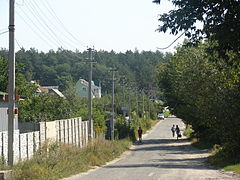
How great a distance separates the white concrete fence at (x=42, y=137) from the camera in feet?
60.6

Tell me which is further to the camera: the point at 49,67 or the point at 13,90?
the point at 49,67

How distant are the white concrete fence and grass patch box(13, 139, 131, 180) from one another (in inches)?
24.6

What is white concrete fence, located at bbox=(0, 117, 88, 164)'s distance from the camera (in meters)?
18.5

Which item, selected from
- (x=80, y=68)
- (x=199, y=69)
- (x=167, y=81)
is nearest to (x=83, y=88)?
(x=80, y=68)

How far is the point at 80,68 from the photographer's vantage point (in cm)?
14362

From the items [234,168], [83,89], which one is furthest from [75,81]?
[234,168]

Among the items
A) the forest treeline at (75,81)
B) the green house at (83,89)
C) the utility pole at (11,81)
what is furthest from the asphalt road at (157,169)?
the green house at (83,89)

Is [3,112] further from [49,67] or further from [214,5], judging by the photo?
[49,67]

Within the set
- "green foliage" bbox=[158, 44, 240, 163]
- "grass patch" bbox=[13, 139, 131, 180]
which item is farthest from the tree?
"grass patch" bbox=[13, 139, 131, 180]

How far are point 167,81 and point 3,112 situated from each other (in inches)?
1226

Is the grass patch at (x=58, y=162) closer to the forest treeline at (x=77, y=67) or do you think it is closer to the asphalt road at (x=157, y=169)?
the asphalt road at (x=157, y=169)

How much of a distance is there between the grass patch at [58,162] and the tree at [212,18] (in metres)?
8.45

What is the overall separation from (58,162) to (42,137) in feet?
10.7

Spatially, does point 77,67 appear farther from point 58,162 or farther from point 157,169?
point 58,162
